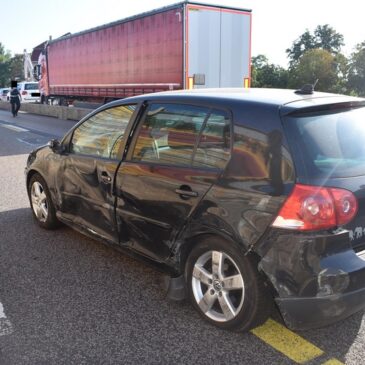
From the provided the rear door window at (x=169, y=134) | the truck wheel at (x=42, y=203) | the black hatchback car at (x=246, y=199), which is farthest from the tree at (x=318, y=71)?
the black hatchback car at (x=246, y=199)

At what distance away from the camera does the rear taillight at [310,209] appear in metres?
2.68

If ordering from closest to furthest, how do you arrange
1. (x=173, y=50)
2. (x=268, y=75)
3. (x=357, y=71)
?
(x=173, y=50) → (x=357, y=71) → (x=268, y=75)

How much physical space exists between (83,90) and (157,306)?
20219 millimetres

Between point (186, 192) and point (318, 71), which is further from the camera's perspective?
point (318, 71)

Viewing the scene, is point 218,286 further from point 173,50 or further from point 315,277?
point 173,50

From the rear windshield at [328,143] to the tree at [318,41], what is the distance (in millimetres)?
112639

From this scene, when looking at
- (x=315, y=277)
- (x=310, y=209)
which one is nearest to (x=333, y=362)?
(x=315, y=277)

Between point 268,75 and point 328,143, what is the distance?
92533 millimetres

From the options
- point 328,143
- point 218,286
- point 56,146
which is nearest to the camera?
point 328,143

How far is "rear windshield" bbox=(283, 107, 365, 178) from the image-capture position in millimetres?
2746

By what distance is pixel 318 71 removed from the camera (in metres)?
75.1

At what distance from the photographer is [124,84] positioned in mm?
18375

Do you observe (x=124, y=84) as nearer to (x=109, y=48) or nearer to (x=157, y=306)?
(x=109, y=48)

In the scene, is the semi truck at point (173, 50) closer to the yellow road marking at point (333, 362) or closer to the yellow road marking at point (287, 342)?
the yellow road marking at point (287, 342)
